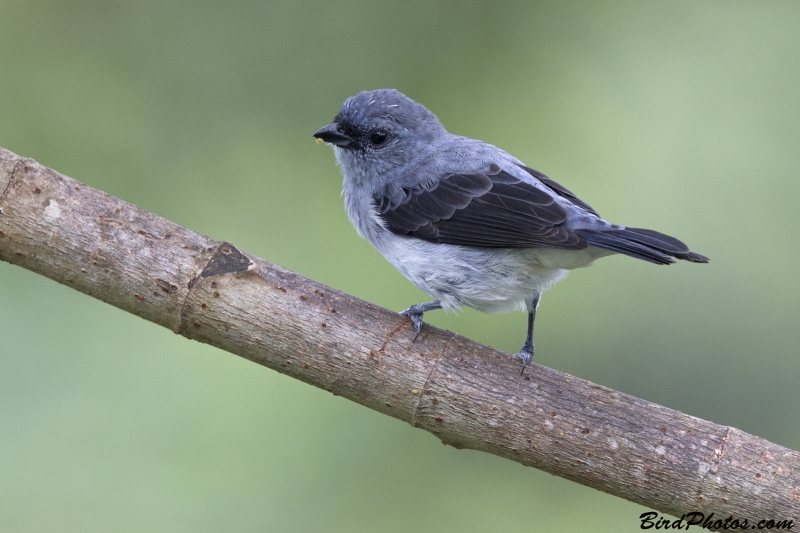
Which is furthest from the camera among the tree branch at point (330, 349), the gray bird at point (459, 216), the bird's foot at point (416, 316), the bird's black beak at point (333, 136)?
the bird's black beak at point (333, 136)

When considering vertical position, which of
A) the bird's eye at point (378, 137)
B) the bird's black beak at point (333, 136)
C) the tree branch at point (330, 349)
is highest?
the bird's eye at point (378, 137)

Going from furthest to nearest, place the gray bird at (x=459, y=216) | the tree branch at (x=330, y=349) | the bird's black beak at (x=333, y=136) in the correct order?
the bird's black beak at (x=333, y=136) → the gray bird at (x=459, y=216) → the tree branch at (x=330, y=349)

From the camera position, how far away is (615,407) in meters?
2.85

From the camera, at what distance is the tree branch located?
278 centimetres

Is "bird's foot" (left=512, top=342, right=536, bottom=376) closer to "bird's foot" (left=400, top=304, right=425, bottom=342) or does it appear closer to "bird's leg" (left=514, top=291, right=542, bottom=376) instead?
"bird's leg" (left=514, top=291, right=542, bottom=376)

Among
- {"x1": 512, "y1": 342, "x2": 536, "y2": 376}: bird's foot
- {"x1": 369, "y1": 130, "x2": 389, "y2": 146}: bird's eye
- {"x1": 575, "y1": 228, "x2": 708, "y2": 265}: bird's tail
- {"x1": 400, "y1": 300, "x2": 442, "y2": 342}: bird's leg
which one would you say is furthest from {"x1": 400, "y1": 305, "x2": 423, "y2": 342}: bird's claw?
{"x1": 369, "y1": 130, "x2": 389, "y2": 146}: bird's eye

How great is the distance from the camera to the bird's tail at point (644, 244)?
2854 mm

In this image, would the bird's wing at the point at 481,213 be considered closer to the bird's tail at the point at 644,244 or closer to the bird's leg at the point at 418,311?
the bird's tail at the point at 644,244

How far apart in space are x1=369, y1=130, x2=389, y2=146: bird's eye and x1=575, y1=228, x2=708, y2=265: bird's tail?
1154 millimetres

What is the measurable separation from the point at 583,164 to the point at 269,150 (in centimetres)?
191

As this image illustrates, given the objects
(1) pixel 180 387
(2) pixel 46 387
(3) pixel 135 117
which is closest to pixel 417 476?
(1) pixel 180 387

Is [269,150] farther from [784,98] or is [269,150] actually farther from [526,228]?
[784,98]

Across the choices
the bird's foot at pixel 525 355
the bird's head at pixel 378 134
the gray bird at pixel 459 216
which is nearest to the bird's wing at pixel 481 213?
the gray bird at pixel 459 216

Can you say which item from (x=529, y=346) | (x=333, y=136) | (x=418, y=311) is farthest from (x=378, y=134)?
(x=529, y=346)
